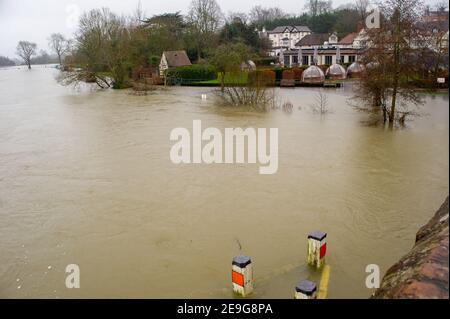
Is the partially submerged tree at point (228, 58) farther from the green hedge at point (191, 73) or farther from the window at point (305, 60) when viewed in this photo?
the window at point (305, 60)

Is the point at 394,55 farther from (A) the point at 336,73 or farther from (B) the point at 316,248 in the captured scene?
(A) the point at 336,73

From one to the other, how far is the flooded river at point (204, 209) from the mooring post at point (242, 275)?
24cm

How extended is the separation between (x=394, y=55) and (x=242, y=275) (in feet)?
46.0

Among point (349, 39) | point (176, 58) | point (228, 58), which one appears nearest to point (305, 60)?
point (349, 39)

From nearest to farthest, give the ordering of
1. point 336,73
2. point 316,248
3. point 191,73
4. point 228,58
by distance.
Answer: point 316,248 < point 228,58 < point 336,73 < point 191,73

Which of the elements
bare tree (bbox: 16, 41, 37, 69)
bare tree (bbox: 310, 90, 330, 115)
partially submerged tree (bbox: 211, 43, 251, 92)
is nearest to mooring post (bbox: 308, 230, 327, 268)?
bare tree (bbox: 310, 90, 330, 115)

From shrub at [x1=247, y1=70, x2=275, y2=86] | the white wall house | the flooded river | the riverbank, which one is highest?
the white wall house

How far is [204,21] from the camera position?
49.9 metres

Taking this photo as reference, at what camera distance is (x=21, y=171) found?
11648mm

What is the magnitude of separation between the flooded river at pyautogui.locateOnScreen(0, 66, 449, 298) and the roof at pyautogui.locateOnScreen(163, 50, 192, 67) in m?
27.9

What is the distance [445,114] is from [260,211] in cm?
583

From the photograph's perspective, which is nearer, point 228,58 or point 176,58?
point 228,58

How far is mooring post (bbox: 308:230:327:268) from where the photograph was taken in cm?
571

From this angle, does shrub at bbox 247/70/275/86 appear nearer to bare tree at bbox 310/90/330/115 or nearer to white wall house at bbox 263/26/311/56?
bare tree at bbox 310/90/330/115
